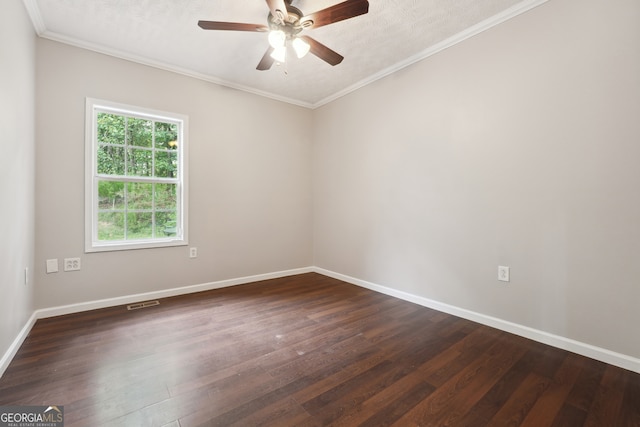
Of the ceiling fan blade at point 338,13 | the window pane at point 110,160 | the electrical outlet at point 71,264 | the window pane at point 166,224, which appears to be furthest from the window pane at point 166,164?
the ceiling fan blade at point 338,13

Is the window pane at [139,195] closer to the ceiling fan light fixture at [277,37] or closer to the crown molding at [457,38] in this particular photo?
the ceiling fan light fixture at [277,37]

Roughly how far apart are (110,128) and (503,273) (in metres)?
4.27

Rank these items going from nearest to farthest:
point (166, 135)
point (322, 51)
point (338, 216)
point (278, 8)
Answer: point (278, 8)
point (322, 51)
point (166, 135)
point (338, 216)

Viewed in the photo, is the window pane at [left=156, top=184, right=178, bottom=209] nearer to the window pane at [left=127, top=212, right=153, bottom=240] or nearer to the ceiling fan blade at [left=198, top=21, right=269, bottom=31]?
the window pane at [left=127, top=212, right=153, bottom=240]

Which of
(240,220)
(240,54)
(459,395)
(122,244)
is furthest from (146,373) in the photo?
(240,54)

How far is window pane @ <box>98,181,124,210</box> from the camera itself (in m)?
3.00

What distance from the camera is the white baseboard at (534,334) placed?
1901mm

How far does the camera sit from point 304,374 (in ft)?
5.98

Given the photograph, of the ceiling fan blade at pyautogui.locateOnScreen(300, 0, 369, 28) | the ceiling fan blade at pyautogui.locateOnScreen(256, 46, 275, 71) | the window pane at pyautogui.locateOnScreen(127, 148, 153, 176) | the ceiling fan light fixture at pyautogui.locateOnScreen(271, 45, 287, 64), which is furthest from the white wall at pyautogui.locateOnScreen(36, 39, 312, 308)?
the ceiling fan blade at pyautogui.locateOnScreen(300, 0, 369, 28)

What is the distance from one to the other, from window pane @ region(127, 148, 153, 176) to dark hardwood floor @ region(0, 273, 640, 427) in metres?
1.57

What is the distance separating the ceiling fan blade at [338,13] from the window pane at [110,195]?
2621mm

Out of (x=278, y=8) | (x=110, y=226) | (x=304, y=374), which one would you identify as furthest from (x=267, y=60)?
(x=304, y=374)

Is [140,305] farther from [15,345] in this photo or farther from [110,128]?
[110,128]

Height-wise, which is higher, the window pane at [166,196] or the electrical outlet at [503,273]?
the window pane at [166,196]
